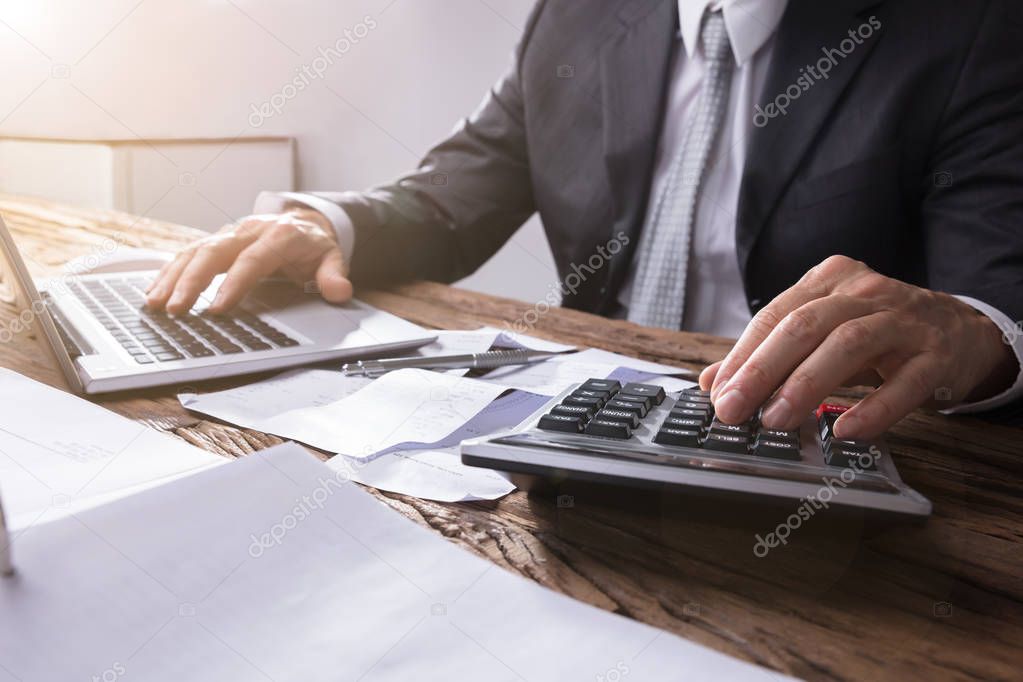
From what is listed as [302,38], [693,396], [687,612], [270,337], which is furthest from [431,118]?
[687,612]

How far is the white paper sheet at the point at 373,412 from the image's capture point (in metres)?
0.49

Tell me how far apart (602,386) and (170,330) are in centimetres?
41

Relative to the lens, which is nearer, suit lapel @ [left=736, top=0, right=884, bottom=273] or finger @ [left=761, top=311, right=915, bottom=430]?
finger @ [left=761, top=311, right=915, bottom=430]

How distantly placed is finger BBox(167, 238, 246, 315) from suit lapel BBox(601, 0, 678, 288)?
0.55m

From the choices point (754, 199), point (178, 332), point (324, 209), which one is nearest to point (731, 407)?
point (178, 332)

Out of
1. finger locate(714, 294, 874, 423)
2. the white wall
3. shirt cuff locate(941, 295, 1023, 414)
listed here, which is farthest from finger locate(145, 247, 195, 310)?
the white wall

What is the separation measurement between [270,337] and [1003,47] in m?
0.81

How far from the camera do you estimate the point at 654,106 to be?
1.10 meters

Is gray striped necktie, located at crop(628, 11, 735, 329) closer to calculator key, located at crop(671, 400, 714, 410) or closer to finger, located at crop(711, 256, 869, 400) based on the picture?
finger, located at crop(711, 256, 869, 400)

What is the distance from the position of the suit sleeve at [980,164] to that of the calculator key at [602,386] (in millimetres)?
466

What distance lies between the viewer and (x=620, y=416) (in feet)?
1.37

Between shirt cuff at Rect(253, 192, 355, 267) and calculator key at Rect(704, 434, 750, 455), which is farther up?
calculator key at Rect(704, 434, 750, 455)

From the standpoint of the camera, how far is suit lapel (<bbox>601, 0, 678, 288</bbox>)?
43.4 inches

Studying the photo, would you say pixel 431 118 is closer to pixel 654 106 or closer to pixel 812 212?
pixel 654 106
